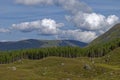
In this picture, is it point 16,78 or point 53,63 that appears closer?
point 16,78

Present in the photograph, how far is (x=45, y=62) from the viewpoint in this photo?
186125mm

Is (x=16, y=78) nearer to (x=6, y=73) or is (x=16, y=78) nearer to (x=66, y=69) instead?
(x=6, y=73)

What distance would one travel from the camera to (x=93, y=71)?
141m

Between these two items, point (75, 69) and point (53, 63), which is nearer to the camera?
point (75, 69)

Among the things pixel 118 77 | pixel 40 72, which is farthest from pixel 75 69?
pixel 118 77

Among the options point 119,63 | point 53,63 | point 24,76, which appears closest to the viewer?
point 24,76

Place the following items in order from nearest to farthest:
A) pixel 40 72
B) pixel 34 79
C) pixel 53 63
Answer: pixel 34 79
pixel 40 72
pixel 53 63

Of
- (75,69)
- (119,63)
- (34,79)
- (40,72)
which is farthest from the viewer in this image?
(119,63)

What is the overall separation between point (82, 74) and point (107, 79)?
31.0 m

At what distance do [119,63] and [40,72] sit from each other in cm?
7681

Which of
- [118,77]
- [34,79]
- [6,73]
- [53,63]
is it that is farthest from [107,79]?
[53,63]

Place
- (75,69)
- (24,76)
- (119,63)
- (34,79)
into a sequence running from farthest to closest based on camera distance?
(119,63)
(75,69)
(24,76)
(34,79)

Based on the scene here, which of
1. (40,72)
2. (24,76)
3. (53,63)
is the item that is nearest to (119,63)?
(53,63)

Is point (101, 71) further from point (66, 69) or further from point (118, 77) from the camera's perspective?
point (118, 77)
